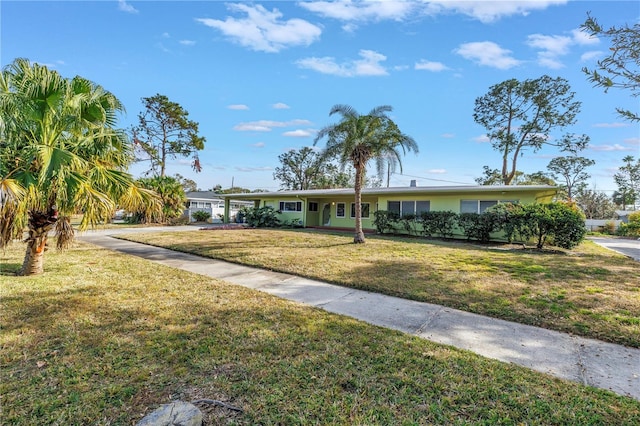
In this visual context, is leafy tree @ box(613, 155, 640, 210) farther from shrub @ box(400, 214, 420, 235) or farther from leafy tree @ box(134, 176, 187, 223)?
leafy tree @ box(134, 176, 187, 223)

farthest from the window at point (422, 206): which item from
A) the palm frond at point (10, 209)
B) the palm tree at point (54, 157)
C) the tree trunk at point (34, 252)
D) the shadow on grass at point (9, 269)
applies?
the shadow on grass at point (9, 269)

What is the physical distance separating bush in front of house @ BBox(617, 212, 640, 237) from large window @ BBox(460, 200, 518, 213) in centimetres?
1361

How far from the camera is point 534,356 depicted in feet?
10.9

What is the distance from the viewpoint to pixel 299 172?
45562 mm

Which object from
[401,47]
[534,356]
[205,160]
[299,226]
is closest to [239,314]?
[534,356]

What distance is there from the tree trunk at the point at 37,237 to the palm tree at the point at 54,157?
1 centimetres

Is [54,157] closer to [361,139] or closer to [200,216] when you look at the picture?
[361,139]

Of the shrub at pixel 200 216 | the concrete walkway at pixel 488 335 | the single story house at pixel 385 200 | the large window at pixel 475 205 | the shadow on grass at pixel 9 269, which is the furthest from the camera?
the shrub at pixel 200 216

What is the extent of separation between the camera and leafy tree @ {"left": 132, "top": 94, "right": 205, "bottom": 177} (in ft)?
94.2

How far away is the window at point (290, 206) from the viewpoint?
22422mm

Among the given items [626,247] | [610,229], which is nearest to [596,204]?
[610,229]

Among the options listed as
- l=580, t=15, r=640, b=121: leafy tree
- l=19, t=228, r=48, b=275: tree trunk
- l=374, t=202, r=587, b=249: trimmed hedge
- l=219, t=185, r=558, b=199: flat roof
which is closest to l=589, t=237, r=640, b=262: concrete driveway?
l=374, t=202, r=587, b=249: trimmed hedge

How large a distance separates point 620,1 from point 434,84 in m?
9.40

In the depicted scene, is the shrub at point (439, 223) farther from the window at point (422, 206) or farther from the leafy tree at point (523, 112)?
the leafy tree at point (523, 112)
